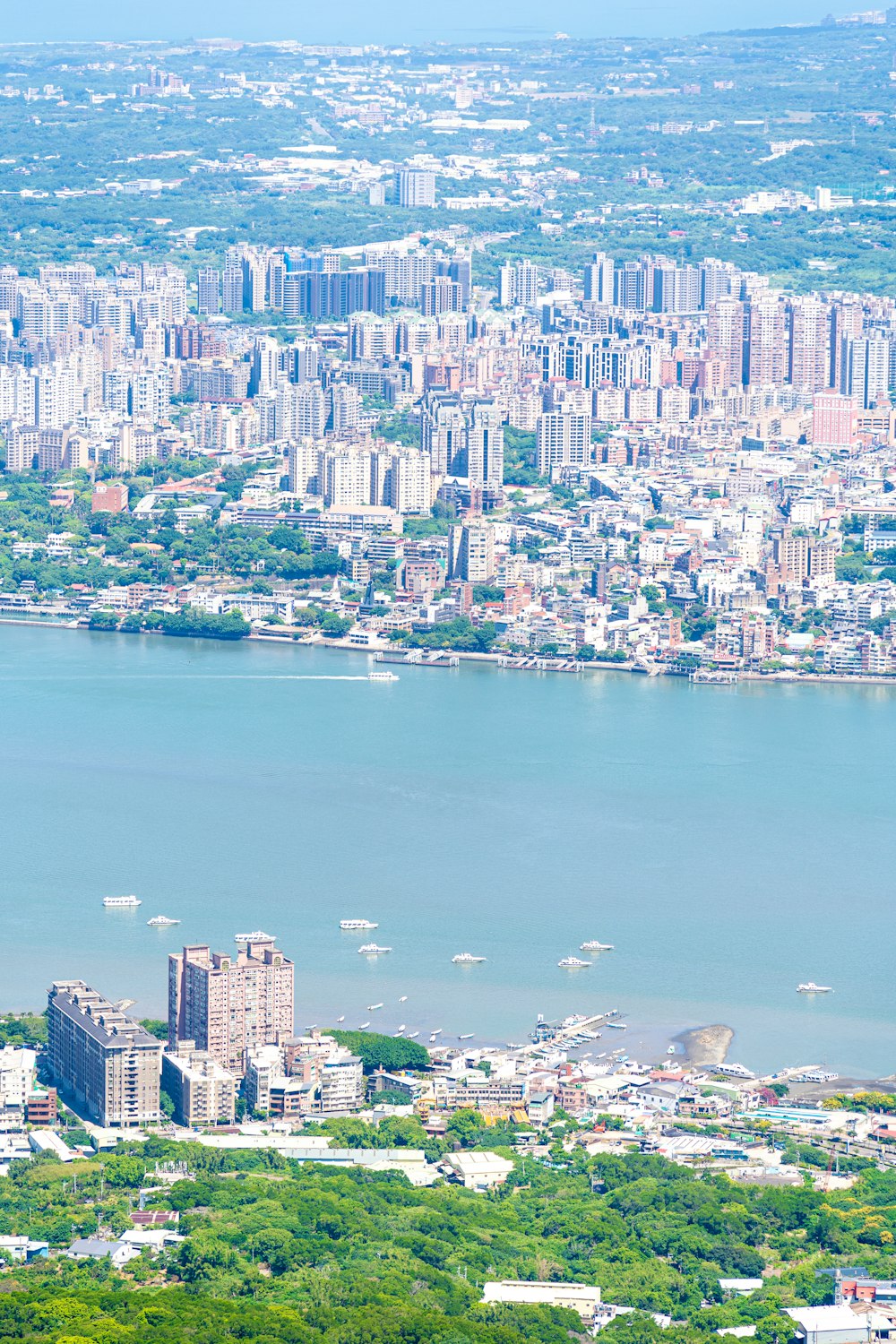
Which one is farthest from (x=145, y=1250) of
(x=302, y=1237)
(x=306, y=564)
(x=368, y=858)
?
(x=306, y=564)

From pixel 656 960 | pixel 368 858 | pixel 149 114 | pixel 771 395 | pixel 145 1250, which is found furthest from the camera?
pixel 149 114

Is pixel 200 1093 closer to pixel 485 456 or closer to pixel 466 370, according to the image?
pixel 485 456

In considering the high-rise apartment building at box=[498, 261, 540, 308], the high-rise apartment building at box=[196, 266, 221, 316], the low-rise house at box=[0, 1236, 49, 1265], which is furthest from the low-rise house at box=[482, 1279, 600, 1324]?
the high-rise apartment building at box=[498, 261, 540, 308]

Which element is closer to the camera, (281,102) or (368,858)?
(368,858)

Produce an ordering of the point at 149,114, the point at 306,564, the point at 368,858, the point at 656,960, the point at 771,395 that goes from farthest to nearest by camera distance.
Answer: the point at 149,114 → the point at 771,395 → the point at 306,564 → the point at 368,858 → the point at 656,960

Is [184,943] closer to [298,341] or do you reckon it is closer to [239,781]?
[239,781]

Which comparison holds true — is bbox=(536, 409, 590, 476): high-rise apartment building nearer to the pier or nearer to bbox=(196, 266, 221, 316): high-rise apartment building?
the pier
